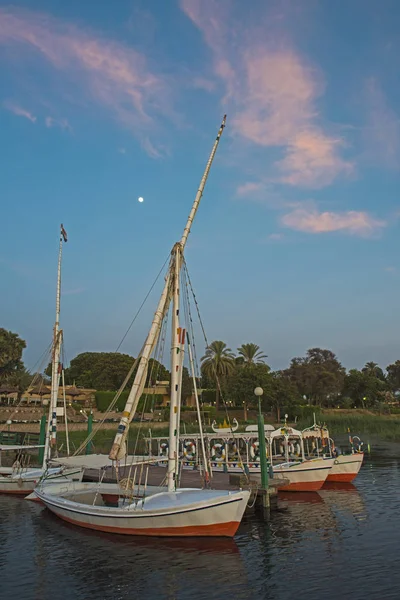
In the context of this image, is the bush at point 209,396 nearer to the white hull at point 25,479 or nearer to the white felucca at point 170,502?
the white hull at point 25,479

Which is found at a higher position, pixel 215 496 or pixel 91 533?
pixel 215 496

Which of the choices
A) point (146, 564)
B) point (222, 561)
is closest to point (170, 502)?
point (146, 564)

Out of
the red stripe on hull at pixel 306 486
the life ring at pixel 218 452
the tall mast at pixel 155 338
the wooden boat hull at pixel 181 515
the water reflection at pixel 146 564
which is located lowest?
the water reflection at pixel 146 564

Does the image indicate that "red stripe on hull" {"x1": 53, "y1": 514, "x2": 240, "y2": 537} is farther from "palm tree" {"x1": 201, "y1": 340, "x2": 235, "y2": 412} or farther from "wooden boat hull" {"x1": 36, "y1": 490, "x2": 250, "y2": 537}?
"palm tree" {"x1": 201, "y1": 340, "x2": 235, "y2": 412}

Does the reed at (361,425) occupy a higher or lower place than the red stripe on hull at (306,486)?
higher

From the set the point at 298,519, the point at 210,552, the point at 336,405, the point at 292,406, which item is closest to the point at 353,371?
the point at 336,405

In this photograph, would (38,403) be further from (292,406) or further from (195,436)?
(195,436)

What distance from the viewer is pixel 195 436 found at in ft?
116

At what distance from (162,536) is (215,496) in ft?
9.50

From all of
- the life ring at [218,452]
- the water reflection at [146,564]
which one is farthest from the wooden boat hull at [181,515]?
the life ring at [218,452]

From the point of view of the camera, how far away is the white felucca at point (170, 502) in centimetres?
1902

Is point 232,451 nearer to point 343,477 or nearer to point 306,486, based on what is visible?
point 306,486

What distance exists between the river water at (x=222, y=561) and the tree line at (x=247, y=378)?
137 ft

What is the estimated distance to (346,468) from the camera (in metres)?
34.2
